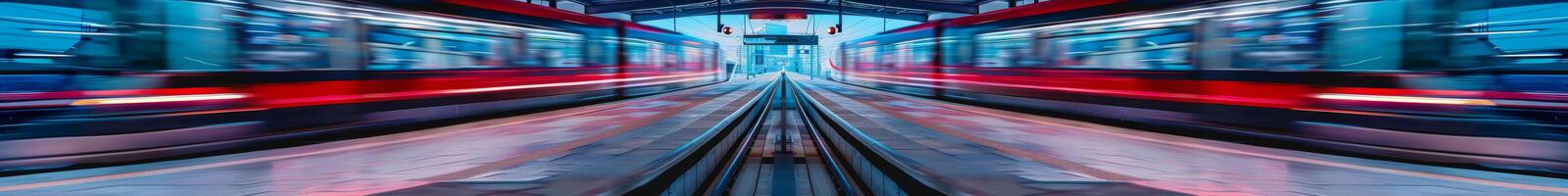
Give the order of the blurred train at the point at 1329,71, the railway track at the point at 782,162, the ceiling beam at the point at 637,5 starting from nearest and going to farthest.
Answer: the railway track at the point at 782,162 → the blurred train at the point at 1329,71 → the ceiling beam at the point at 637,5

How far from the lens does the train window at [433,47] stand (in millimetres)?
6430

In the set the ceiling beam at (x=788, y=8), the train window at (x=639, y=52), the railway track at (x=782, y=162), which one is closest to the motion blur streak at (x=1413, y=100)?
the railway track at (x=782, y=162)

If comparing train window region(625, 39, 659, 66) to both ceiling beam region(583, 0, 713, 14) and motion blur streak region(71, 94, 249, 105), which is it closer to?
ceiling beam region(583, 0, 713, 14)

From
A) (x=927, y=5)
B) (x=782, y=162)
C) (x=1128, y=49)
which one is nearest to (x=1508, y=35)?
(x=1128, y=49)

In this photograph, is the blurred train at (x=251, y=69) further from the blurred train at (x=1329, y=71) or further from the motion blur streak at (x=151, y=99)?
the blurred train at (x=1329, y=71)

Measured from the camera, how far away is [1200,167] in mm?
3809

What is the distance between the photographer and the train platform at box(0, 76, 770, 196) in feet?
10.4

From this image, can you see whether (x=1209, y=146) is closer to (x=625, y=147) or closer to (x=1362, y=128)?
(x=1362, y=128)

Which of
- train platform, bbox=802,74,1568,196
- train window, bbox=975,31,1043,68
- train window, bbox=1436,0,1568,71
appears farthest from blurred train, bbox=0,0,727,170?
train window, bbox=1436,0,1568,71

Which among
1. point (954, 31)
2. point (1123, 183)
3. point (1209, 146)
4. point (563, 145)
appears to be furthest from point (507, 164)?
point (954, 31)

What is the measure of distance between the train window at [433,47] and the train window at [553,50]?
1.11 feet

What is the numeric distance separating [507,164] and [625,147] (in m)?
0.94

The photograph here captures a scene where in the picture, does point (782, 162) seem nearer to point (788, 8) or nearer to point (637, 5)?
point (788, 8)

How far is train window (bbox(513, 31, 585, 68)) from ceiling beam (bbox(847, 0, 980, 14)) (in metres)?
9.34
